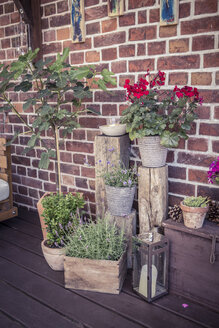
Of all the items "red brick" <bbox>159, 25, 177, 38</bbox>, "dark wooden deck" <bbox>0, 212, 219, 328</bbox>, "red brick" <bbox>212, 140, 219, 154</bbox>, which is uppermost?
Answer: "red brick" <bbox>159, 25, 177, 38</bbox>

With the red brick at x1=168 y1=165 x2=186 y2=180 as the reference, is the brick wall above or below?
above

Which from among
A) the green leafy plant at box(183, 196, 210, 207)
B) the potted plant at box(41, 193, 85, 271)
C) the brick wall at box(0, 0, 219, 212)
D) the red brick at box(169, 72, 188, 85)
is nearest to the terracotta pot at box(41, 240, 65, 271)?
the potted plant at box(41, 193, 85, 271)

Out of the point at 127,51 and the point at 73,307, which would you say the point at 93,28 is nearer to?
the point at 127,51

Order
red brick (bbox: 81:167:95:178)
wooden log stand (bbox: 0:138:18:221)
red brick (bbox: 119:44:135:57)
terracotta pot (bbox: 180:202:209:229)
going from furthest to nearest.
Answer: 1. wooden log stand (bbox: 0:138:18:221)
2. red brick (bbox: 81:167:95:178)
3. red brick (bbox: 119:44:135:57)
4. terracotta pot (bbox: 180:202:209:229)

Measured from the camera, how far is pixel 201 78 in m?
1.92

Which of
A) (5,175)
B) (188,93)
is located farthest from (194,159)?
(5,175)

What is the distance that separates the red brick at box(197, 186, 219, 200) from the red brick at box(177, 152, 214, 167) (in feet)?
0.47

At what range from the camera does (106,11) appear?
2.29 metres

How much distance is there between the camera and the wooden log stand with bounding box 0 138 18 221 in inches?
110

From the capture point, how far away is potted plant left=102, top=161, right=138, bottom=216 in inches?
78.5

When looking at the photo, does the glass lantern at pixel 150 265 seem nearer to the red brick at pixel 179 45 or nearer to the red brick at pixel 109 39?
the red brick at pixel 179 45

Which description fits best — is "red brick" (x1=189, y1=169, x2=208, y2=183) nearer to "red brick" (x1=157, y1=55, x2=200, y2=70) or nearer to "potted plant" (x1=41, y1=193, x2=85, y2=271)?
"red brick" (x1=157, y1=55, x2=200, y2=70)

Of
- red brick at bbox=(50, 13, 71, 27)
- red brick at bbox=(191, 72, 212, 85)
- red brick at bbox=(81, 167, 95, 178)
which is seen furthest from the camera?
red brick at bbox=(81, 167, 95, 178)

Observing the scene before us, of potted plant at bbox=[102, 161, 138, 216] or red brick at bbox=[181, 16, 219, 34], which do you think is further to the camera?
potted plant at bbox=[102, 161, 138, 216]
